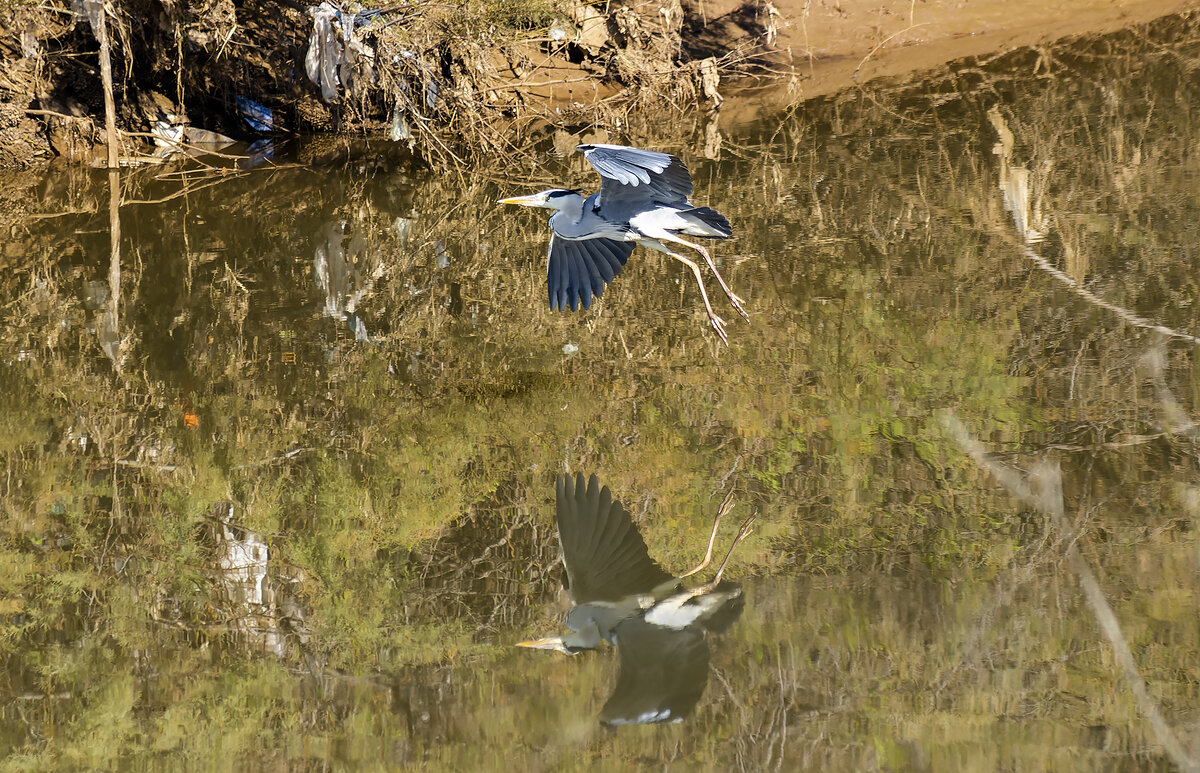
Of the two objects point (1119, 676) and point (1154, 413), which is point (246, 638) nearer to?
point (1119, 676)

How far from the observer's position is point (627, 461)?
4.80 m

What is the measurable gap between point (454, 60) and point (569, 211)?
11.9 ft

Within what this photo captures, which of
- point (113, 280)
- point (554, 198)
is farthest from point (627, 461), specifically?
point (113, 280)

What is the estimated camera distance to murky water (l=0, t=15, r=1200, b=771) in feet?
12.1

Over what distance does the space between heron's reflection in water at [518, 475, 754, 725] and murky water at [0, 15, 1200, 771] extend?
60 millimetres

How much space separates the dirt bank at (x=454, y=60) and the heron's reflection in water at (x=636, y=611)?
411 cm

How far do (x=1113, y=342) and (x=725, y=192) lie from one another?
281cm

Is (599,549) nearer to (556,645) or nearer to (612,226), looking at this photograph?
(556,645)

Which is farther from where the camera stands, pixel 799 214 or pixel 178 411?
pixel 799 214

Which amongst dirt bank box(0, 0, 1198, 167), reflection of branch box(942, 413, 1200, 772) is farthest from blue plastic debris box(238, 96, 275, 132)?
reflection of branch box(942, 413, 1200, 772)

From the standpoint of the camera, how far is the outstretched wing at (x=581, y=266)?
504 centimetres

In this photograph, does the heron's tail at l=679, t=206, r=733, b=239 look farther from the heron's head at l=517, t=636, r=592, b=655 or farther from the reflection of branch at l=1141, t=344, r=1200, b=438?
the heron's head at l=517, t=636, r=592, b=655

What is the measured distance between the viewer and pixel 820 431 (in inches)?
190

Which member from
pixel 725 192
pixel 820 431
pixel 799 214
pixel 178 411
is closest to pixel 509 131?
pixel 725 192
